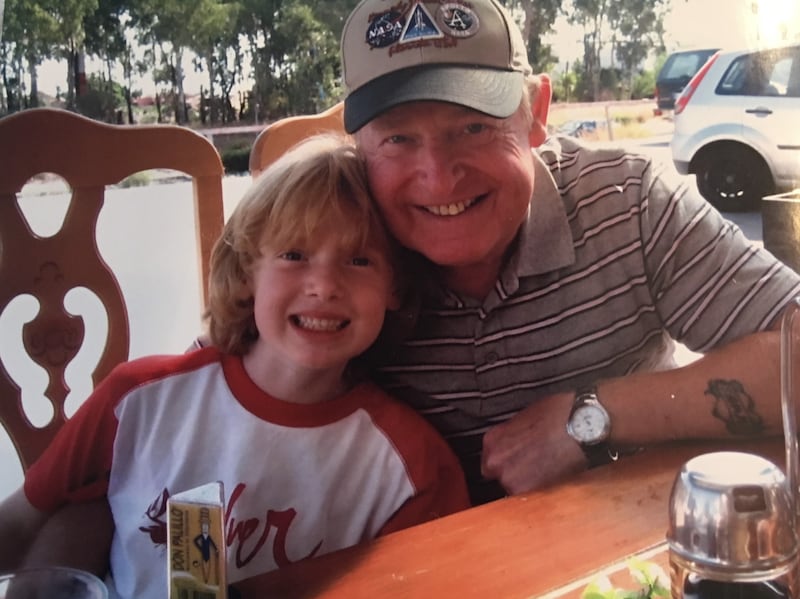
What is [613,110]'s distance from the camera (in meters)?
1.27

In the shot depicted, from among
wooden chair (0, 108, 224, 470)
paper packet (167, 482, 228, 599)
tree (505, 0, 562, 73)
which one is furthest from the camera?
tree (505, 0, 562, 73)

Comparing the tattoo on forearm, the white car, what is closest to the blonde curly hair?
the tattoo on forearm

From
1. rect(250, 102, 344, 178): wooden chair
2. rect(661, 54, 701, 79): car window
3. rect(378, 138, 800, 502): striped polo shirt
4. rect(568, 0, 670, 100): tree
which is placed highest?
rect(568, 0, 670, 100): tree

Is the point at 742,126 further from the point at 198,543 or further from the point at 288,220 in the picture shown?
the point at 198,543

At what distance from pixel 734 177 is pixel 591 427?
1.62 ft

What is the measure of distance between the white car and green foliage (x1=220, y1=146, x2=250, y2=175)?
605 mm

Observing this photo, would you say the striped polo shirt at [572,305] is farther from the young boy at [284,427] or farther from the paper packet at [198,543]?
the paper packet at [198,543]

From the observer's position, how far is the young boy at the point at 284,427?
3.18ft

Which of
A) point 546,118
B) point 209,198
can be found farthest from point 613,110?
point 209,198

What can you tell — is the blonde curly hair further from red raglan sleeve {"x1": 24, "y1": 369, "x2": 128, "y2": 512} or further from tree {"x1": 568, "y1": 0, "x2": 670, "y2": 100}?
tree {"x1": 568, "y1": 0, "x2": 670, "y2": 100}

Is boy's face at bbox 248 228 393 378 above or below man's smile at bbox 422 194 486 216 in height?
below

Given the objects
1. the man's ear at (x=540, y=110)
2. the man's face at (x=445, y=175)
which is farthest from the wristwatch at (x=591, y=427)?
the man's ear at (x=540, y=110)

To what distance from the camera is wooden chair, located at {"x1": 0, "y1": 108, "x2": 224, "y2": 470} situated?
1.07m

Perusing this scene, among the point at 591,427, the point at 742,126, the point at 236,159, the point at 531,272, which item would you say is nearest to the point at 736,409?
the point at 591,427
